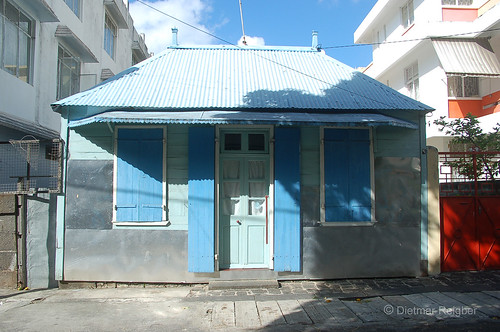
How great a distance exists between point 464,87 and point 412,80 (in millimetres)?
2612

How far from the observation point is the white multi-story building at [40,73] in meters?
5.60

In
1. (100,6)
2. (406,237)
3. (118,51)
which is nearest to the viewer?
(406,237)

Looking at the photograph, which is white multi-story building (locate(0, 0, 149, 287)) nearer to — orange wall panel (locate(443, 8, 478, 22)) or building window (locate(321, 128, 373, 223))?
building window (locate(321, 128, 373, 223))

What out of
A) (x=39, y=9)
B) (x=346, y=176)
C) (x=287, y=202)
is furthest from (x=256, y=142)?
(x=39, y=9)

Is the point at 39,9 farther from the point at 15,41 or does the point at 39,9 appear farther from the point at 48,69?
the point at 48,69

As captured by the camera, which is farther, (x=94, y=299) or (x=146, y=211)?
(x=146, y=211)

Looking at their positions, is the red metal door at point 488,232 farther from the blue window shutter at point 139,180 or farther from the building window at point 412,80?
the building window at point 412,80

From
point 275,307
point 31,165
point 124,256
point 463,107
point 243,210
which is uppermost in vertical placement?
point 463,107

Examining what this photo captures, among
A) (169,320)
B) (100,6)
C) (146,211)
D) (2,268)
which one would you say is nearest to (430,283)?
(169,320)

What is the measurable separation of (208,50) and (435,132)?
8033mm

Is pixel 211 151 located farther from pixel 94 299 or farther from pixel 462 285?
pixel 462 285

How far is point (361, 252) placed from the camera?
19.4 ft

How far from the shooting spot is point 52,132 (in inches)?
377

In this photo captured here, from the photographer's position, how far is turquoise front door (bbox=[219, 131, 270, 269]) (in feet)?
19.3
